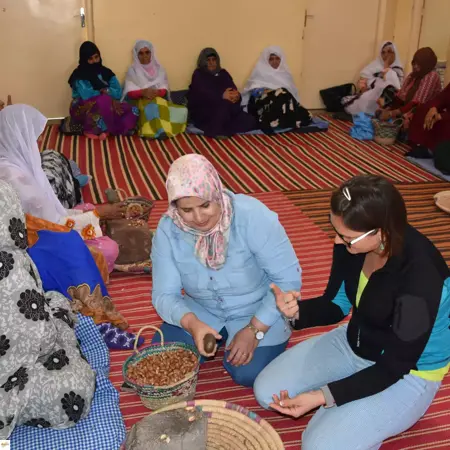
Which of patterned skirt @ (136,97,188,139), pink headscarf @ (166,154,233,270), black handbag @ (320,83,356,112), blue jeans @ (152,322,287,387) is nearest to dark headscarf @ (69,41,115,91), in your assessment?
patterned skirt @ (136,97,188,139)

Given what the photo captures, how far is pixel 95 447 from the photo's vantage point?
5.81 ft

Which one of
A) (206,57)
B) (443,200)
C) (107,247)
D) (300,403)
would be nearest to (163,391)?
(300,403)

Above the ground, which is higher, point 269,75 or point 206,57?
point 206,57

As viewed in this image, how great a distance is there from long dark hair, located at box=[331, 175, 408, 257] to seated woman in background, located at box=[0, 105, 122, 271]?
4.90ft

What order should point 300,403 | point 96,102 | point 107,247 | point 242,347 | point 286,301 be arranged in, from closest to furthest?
point 300,403
point 286,301
point 242,347
point 107,247
point 96,102

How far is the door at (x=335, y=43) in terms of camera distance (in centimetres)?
604

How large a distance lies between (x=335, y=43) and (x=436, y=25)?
3.51 feet

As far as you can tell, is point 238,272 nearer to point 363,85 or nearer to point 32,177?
point 32,177

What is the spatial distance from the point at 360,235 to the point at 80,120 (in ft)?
Answer: 13.8

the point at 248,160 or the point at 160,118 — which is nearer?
the point at 248,160

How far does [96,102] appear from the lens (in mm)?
5188

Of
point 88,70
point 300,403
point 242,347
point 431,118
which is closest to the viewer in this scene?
point 300,403

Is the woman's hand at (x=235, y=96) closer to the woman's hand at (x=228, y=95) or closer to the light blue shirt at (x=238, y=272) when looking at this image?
the woman's hand at (x=228, y=95)

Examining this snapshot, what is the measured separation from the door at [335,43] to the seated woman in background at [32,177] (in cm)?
397
